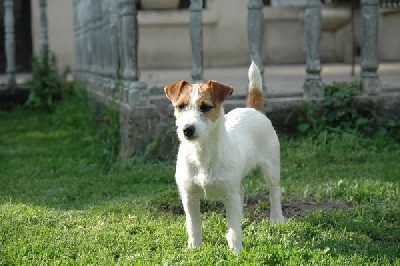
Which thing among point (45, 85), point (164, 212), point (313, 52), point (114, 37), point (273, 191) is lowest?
point (164, 212)

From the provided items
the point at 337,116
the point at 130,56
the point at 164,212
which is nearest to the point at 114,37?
the point at 130,56

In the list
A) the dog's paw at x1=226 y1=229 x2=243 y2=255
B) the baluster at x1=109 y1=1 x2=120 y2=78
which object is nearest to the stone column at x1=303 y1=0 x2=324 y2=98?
the baluster at x1=109 y1=1 x2=120 y2=78

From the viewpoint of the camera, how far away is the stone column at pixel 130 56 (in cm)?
788

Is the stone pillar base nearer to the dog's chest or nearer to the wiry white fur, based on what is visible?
the wiry white fur

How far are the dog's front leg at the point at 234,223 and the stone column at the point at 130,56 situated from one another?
10.9 ft

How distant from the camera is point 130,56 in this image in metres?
8.06

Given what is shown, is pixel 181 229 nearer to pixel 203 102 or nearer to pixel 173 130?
pixel 203 102

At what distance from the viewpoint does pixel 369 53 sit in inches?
321

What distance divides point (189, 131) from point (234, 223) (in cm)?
72

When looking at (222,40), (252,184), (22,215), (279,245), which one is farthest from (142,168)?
(222,40)

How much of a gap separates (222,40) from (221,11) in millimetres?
585

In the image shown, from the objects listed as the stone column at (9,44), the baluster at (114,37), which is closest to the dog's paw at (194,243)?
the baluster at (114,37)

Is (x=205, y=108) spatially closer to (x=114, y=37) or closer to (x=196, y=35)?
(x=196, y=35)

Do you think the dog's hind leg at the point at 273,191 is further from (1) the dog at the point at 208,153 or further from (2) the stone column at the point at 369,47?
(2) the stone column at the point at 369,47
